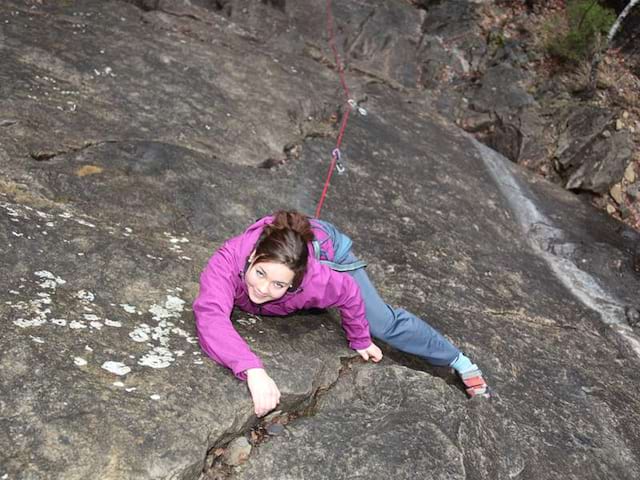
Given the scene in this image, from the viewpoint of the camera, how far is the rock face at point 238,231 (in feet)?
10.1

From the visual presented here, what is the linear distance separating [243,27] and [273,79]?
203 cm

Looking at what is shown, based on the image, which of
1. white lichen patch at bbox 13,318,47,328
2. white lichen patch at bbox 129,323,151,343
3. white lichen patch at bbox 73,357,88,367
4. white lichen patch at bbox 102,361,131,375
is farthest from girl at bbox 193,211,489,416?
white lichen patch at bbox 13,318,47,328

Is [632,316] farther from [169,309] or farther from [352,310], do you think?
[169,309]

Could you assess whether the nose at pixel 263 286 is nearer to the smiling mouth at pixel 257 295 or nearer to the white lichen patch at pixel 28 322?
the smiling mouth at pixel 257 295

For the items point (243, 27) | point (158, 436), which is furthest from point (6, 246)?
point (243, 27)

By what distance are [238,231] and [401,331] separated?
Answer: 1729 millimetres

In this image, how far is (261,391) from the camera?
3215mm

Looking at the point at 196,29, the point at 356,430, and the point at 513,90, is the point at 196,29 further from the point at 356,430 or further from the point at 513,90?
the point at 356,430

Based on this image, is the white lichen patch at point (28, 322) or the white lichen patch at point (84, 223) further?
the white lichen patch at point (84, 223)

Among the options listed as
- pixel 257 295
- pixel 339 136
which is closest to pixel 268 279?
pixel 257 295

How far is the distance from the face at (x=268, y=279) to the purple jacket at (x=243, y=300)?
5.5 inches

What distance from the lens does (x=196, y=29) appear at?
8719 millimetres

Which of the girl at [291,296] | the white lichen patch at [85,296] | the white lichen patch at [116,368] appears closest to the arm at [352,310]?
the girl at [291,296]

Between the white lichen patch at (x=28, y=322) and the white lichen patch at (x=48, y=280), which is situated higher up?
the white lichen patch at (x=28, y=322)
